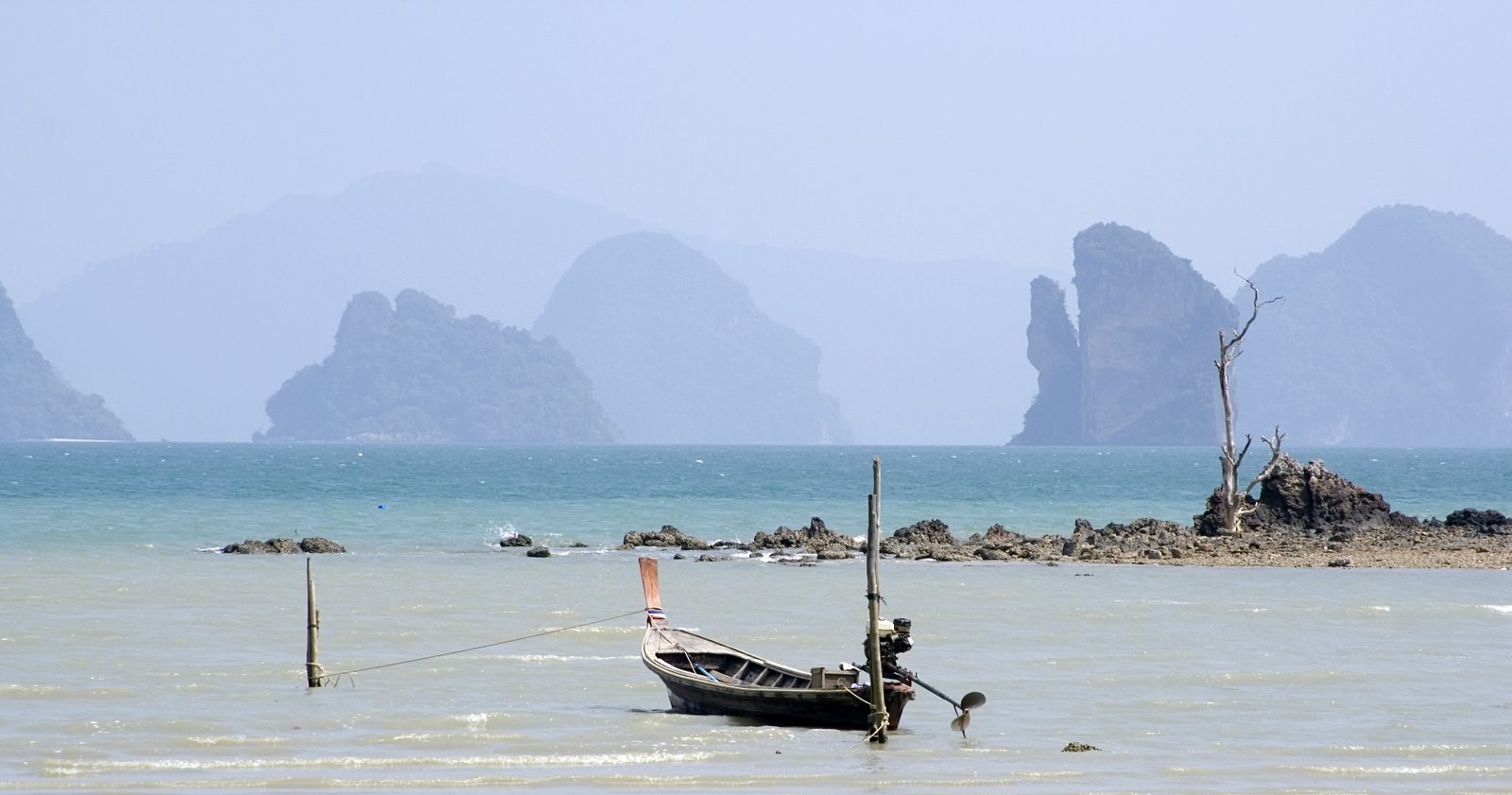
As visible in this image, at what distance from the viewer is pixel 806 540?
45656mm

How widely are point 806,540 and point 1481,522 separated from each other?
18.8 meters

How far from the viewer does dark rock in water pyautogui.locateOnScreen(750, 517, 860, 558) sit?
146 ft

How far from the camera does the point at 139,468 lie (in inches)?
4166

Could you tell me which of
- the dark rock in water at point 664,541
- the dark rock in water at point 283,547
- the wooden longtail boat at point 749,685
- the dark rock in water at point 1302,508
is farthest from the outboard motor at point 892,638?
the dark rock in water at point 1302,508

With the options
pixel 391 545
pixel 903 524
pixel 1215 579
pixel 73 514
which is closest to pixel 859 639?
pixel 1215 579

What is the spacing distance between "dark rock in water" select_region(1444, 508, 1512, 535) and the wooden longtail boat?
31.5 meters

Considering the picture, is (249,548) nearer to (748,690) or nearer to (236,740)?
(236,740)

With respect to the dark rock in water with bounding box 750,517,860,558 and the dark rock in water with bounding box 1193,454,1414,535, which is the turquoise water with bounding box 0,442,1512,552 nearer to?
the dark rock in water with bounding box 750,517,860,558

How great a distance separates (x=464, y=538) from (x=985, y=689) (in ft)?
95.7

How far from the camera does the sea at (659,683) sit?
1705 centimetres

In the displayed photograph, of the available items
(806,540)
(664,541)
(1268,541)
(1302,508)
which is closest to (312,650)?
(664,541)

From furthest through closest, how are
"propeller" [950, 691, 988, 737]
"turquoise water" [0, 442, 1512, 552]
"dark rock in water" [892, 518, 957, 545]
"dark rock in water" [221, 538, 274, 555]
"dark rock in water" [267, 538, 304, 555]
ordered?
1. "turquoise water" [0, 442, 1512, 552]
2. "dark rock in water" [892, 518, 957, 545]
3. "dark rock in water" [267, 538, 304, 555]
4. "dark rock in water" [221, 538, 274, 555]
5. "propeller" [950, 691, 988, 737]

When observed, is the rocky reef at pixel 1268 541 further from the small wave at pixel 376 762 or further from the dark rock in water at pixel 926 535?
the small wave at pixel 376 762

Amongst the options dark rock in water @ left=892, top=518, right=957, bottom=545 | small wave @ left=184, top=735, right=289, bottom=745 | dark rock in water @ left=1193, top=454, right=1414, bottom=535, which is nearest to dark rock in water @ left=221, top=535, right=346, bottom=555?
dark rock in water @ left=892, top=518, right=957, bottom=545
